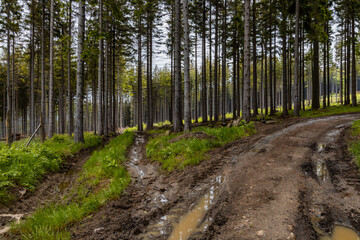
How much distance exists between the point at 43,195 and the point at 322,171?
24.4 feet

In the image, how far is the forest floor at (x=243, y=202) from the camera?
8.52 feet

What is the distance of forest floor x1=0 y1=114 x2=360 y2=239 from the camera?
2.60 metres

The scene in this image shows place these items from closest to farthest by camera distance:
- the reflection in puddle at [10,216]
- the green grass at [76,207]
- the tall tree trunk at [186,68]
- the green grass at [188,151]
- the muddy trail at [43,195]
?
the green grass at [76,207] < the reflection in puddle at [10,216] < the muddy trail at [43,195] < the green grass at [188,151] < the tall tree trunk at [186,68]

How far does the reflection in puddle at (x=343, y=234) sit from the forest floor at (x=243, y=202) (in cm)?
2

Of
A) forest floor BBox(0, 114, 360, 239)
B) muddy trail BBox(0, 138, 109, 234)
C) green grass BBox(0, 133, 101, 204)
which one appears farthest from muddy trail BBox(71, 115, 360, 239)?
green grass BBox(0, 133, 101, 204)

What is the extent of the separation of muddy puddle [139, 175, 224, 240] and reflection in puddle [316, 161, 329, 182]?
7.97ft

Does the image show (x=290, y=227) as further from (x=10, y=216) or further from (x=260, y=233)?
(x=10, y=216)

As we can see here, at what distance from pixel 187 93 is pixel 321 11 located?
17.2 m

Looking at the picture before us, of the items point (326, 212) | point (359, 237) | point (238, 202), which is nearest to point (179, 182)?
point (238, 202)

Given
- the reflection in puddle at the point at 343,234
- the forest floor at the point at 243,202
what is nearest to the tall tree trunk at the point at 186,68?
the forest floor at the point at 243,202

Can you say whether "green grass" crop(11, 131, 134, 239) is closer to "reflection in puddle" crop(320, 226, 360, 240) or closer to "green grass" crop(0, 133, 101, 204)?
"green grass" crop(0, 133, 101, 204)

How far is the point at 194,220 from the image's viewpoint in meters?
3.07

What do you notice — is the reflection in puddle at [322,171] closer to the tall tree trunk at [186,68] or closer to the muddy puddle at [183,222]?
the muddy puddle at [183,222]

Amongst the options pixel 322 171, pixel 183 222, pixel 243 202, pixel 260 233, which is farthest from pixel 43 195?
pixel 322 171
